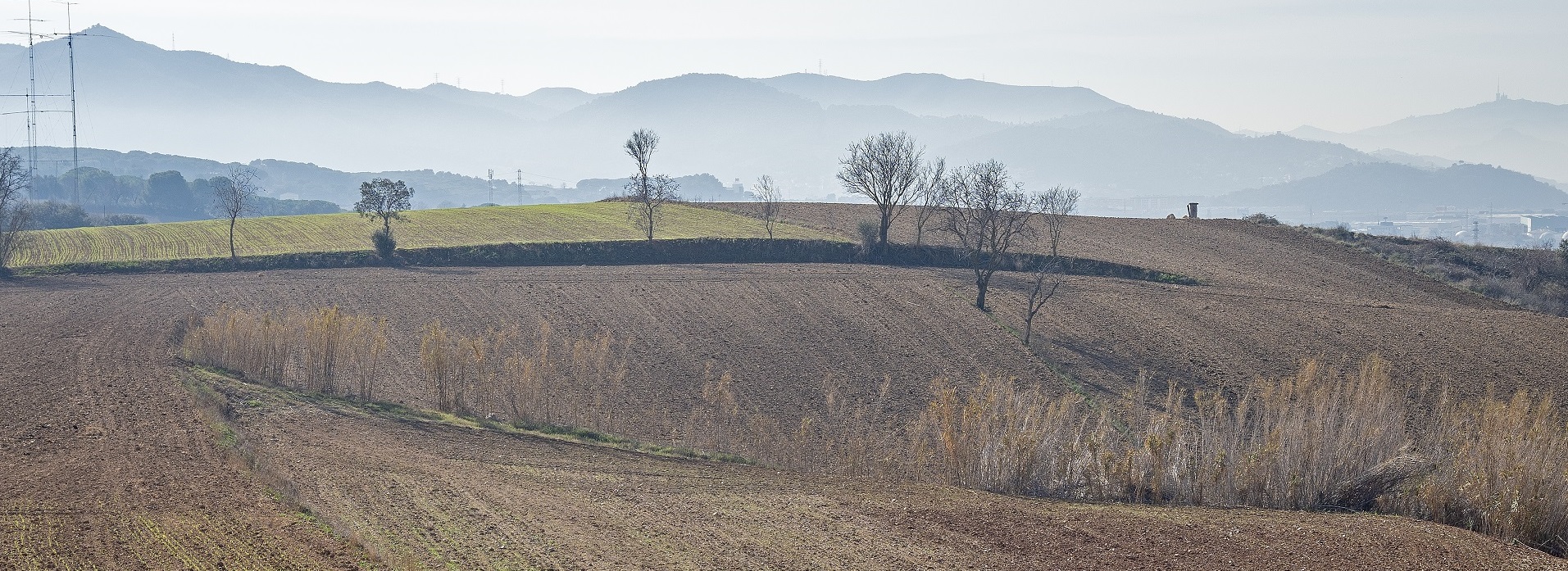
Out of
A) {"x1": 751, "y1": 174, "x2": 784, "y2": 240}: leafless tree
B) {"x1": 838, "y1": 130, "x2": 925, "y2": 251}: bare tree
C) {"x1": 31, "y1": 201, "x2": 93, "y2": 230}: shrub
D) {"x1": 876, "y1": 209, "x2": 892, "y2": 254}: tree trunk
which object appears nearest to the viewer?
{"x1": 876, "y1": 209, "x2": 892, "y2": 254}: tree trunk

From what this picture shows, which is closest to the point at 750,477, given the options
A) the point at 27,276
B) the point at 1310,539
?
the point at 1310,539

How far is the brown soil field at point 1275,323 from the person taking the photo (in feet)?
105

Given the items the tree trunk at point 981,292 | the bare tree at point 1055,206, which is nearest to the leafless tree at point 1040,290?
the bare tree at point 1055,206

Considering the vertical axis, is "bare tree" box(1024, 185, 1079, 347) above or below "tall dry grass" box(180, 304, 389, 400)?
above

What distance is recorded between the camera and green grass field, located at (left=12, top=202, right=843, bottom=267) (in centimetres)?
5272

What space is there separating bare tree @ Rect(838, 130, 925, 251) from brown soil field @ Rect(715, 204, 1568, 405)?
214 centimetres

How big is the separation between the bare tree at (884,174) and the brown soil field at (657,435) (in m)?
6.31

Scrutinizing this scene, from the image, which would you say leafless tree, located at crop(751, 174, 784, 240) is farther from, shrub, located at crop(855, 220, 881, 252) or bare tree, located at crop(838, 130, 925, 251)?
bare tree, located at crop(838, 130, 925, 251)

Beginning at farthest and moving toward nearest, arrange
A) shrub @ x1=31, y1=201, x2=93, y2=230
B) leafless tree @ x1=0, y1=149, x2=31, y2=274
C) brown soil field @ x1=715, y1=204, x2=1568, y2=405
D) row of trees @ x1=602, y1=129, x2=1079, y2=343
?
shrub @ x1=31, y1=201, x2=93, y2=230, leafless tree @ x1=0, y1=149, x2=31, y2=274, row of trees @ x1=602, y1=129, x2=1079, y2=343, brown soil field @ x1=715, y1=204, x2=1568, y2=405

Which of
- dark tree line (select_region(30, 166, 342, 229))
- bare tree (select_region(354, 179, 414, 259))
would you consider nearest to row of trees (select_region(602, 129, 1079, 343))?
bare tree (select_region(354, 179, 414, 259))

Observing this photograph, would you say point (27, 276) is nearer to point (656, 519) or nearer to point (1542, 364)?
point (656, 519)

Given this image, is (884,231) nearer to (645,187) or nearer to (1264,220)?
(645,187)

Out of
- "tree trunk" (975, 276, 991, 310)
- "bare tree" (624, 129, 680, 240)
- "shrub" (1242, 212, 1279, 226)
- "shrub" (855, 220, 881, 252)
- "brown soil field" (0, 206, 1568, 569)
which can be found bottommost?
"brown soil field" (0, 206, 1568, 569)

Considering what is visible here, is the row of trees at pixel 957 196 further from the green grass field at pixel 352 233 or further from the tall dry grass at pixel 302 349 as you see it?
the tall dry grass at pixel 302 349
